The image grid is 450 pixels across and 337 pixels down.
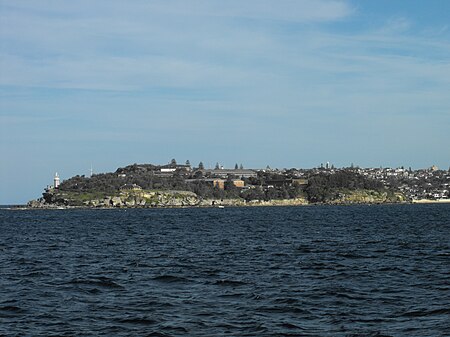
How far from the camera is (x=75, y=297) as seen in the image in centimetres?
3153

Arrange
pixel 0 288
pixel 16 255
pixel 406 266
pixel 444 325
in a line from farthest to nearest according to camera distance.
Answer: pixel 16 255, pixel 406 266, pixel 0 288, pixel 444 325

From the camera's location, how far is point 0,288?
34500 millimetres

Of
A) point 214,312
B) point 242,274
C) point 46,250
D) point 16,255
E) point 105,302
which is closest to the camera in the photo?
point 214,312

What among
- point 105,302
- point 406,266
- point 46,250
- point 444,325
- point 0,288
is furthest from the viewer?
point 46,250

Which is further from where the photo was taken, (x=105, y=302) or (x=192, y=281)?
(x=192, y=281)

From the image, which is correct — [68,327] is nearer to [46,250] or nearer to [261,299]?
[261,299]

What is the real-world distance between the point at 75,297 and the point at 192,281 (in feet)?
23.4

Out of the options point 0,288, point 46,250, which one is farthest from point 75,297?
point 46,250

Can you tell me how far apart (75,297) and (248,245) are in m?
32.7

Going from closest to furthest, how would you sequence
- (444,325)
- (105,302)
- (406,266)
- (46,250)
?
1. (444,325)
2. (105,302)
3. (406,266)
4. (46,250)

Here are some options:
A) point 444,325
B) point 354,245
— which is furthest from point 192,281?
point 354,245

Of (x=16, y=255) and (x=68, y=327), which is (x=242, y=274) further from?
(x=16, y=255)

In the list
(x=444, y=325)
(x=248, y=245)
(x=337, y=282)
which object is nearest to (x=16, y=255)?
(x=248, y=245)

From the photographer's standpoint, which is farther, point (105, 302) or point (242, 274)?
point (242, 274)
